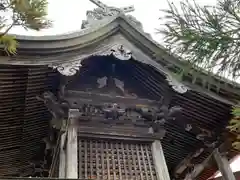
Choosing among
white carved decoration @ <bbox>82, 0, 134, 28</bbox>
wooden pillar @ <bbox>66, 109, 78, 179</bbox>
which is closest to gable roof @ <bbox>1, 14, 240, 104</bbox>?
white carved decoration @ <bbox>82, 0, 134, 28</bbox>

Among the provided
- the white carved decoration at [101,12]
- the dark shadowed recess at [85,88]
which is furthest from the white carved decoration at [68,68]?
the white carved decoration at [101,12]

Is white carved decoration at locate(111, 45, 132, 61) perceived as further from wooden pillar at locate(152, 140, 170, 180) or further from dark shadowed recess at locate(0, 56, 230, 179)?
wooden pillar at locate(152, 140, 170, 180)

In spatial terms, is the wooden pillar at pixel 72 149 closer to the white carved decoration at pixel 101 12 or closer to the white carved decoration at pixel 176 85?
the white carved decoration at pixel 176 85

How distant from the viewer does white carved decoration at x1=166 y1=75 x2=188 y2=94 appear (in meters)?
6.03

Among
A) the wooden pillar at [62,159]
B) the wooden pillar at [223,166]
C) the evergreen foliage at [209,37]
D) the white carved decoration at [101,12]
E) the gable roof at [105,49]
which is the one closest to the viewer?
the evergreen foliage at [209,37]

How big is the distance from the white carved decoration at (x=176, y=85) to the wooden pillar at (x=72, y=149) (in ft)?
5.16

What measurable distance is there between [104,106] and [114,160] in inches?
37.0

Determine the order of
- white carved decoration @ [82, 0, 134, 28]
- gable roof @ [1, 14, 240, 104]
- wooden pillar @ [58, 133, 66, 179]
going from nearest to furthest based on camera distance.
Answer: wooden pillar @ [58, 133, 66, 179], gable roof @ [1, 14, 240, 104], white carved decoration @ [82, 0, 134, 28]

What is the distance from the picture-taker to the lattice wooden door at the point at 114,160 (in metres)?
5.48

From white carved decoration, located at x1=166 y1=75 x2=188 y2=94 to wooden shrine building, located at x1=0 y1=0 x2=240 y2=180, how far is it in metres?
0.02

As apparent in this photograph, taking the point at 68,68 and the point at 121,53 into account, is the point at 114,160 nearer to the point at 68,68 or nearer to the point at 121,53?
the point at 68,68

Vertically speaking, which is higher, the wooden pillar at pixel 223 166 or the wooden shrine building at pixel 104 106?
the wooden shrine building at pixel 104 106

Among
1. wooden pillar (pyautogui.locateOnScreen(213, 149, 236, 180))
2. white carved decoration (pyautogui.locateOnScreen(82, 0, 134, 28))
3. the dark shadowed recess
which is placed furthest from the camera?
white carved decoration (pyautogui.locateOnScreen(82, 0, 134, 28))

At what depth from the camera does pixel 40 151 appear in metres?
7.05
